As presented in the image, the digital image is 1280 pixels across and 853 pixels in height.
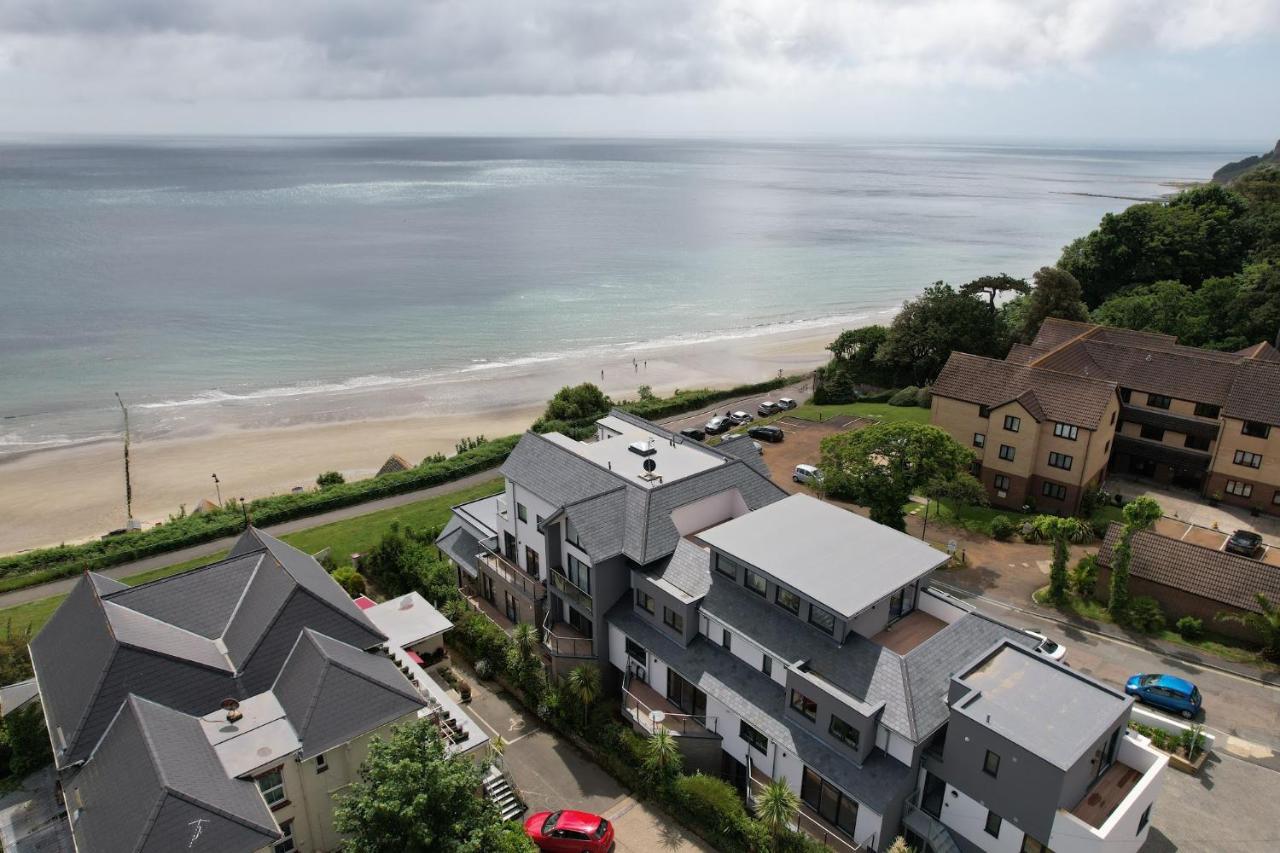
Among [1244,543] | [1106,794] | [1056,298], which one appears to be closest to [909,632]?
[1106,794]

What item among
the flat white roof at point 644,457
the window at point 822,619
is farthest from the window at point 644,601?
the window at point 822,619

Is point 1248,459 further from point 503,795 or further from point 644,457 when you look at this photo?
point 503,795

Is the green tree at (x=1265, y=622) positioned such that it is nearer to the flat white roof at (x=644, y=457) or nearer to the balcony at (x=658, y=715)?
the flat white roof at (x=644, y=457)

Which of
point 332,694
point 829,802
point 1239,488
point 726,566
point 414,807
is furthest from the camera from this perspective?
point 1239,488

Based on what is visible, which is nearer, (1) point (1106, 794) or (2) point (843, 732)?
(1) point (1106, 794)

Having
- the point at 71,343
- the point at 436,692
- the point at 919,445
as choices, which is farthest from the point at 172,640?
the point at 71,343

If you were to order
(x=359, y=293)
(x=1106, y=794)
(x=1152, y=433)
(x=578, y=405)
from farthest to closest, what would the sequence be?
(x=359, y=293)
(x=578, y=405)
(x=1152, y=433)
(x=1106, y=794)

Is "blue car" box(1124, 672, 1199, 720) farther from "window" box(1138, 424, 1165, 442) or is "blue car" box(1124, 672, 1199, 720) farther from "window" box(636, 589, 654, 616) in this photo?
"window" box(1138, 424, 1165, 442)
